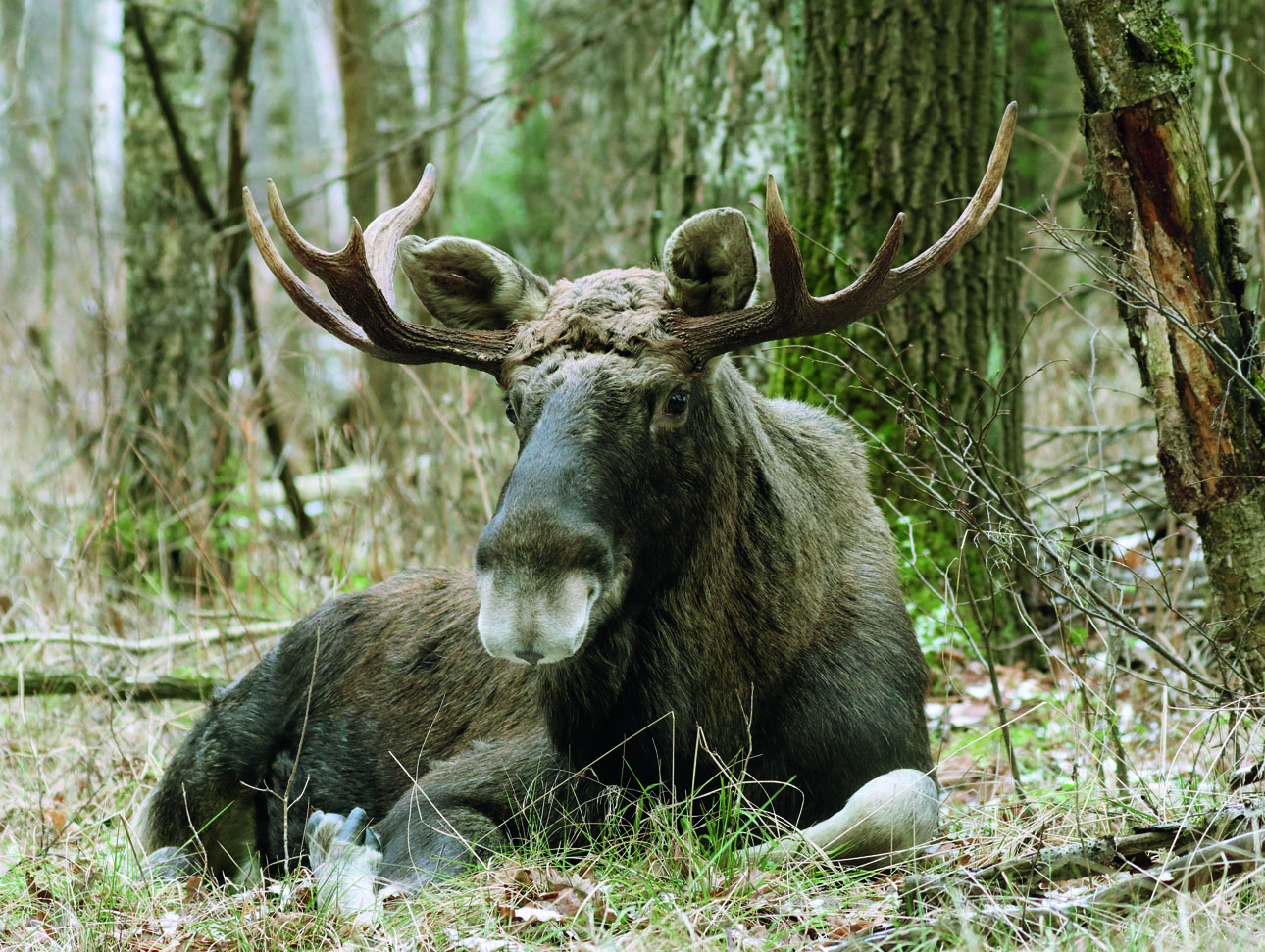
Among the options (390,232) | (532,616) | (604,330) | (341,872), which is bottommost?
(341,872)

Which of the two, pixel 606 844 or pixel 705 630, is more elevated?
pixel 705 630

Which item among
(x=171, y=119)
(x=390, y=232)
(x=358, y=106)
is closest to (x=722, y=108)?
(x=390, y=232)

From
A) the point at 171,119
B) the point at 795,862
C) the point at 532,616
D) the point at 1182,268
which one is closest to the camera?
the point at 532,616

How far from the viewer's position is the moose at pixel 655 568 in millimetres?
3490

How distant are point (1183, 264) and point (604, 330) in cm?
184

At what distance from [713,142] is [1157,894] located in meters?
4.71

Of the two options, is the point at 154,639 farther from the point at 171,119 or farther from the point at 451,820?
the point at 171,119

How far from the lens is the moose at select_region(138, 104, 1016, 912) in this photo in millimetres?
3490

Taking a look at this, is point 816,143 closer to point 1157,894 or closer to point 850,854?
point 850,854

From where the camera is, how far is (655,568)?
3.74 metres

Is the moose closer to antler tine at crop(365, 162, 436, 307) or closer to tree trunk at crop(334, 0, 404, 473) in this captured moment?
antler tine at crop(365, 162, 436, 307)

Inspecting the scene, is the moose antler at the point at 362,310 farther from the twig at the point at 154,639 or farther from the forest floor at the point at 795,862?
the twig at the point at 154,639

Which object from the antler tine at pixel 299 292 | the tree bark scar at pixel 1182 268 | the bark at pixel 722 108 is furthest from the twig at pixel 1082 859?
the bark at pixel 722 108

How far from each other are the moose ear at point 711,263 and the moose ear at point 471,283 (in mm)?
511
